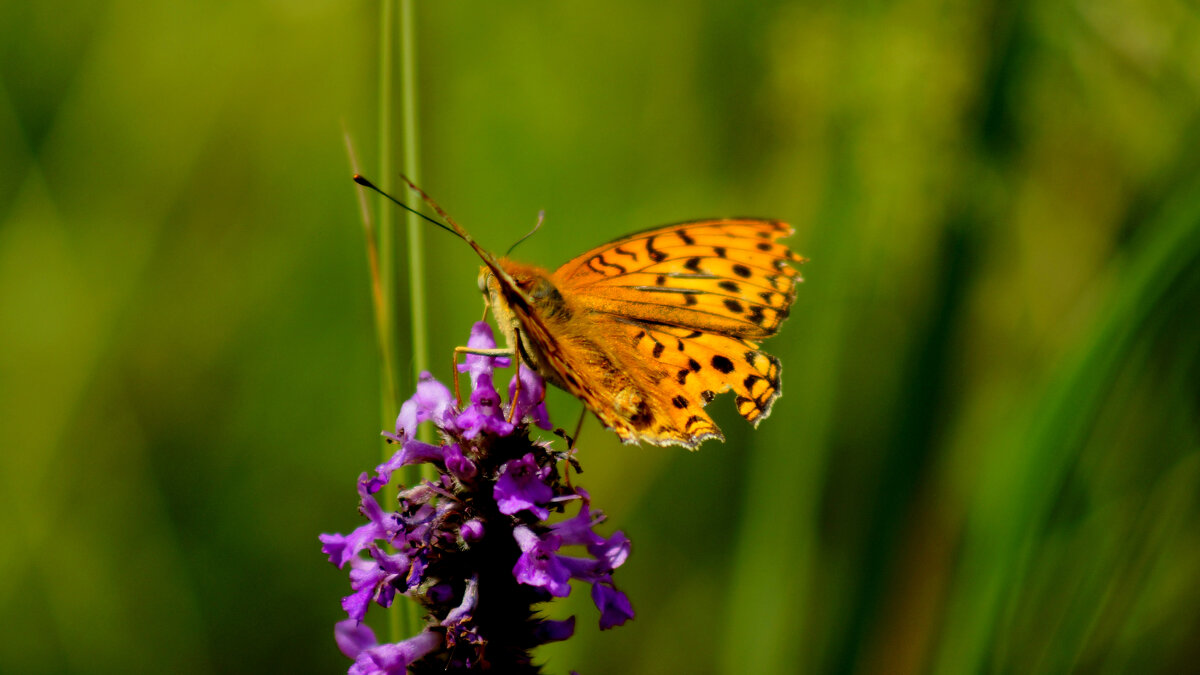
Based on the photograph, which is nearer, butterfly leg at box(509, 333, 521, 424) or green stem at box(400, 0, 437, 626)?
butterfly leg at box(509, 333, 521, 424)

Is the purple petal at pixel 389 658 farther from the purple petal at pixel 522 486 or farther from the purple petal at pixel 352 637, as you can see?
the purple petal at pixel 522 486

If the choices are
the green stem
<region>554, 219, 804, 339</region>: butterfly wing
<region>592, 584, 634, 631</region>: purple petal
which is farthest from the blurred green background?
the green stem

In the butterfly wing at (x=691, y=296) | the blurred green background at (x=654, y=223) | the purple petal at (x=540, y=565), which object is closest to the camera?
the purple petal at (x=540, y=565)

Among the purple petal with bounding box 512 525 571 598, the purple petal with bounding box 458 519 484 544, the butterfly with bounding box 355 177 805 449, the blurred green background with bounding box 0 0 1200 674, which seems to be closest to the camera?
the purple petal with bounding box 512 525 571 598

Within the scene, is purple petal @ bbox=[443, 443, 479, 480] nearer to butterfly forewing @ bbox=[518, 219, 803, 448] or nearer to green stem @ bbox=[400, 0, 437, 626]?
green stem @ bbox=[400, 0, 437, 626]

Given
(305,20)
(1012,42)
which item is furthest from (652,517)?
(305,20)

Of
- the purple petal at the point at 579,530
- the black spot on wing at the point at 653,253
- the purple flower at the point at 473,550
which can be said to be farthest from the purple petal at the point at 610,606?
the black spot on wing at the point at 653,253

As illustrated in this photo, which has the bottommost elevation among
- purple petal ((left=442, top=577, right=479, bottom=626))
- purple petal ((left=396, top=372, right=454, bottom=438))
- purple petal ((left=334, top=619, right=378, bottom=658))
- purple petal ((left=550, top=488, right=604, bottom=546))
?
purple petal ((left=334, top=619, right=378, bottom=658))

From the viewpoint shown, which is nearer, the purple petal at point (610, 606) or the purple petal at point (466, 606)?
the purple petal at point (466, 606)

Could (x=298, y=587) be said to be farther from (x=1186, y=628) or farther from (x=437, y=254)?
(x=1186, y=628)
